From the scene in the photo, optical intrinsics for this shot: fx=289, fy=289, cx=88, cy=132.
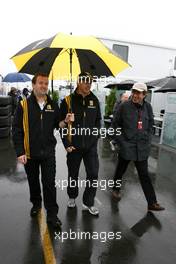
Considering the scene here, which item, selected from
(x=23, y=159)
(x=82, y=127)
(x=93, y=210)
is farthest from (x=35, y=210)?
(x=82, y=127)

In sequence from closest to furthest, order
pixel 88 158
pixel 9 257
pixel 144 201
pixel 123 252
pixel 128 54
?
pixel 9 257, pixel 123 252, pixel 88 158, pixel 144 201, pixel 128 54

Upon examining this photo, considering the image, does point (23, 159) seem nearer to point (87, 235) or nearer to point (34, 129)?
point (34, 129)

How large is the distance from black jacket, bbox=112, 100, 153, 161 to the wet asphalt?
93 cm

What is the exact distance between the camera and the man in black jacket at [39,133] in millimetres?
3658

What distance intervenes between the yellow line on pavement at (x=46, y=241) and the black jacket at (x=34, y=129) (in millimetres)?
963

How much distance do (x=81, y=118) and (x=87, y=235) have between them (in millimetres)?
1563

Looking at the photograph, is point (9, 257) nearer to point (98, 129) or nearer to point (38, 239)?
point (38, 239)

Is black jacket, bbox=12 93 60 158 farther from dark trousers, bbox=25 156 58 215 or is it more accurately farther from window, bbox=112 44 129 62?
window, bbox=112 44 129 62

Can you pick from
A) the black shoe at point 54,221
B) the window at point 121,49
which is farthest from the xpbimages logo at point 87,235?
the window at point 121,49

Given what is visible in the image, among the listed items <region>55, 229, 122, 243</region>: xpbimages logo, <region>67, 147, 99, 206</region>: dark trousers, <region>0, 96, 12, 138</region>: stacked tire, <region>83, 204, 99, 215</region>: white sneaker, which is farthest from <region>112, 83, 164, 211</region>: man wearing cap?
<region>0, 96, 12, 138</region>: stacked tire

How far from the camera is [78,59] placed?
425 cm

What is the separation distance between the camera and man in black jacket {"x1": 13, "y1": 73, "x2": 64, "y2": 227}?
3.66 meters

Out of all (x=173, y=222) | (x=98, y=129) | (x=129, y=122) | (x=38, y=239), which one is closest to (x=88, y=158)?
(x=98, y=129)

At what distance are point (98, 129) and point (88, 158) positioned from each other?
1.49 feet
